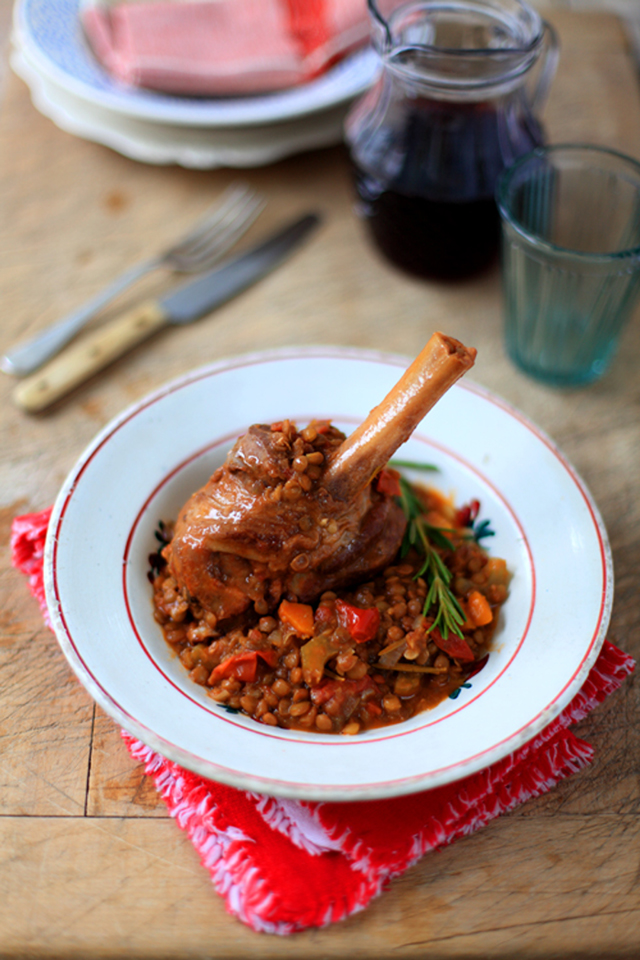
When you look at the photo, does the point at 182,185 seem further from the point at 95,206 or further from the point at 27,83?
the point at 27,83

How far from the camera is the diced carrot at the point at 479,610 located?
7.06 ft

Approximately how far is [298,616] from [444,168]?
1.77 meters

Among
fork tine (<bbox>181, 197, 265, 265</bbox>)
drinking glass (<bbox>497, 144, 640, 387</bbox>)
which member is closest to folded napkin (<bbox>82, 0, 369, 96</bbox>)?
fork tine (<bbox>181, 197, 265, 265</bbox>)

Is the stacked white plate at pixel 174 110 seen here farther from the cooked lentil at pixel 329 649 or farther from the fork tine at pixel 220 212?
the cooked lentil at pixel 329 649

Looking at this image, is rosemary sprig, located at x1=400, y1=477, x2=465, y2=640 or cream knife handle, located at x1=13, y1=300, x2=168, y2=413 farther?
cream knife handle, located at x1=13, y1=300, x2=168, y2=413

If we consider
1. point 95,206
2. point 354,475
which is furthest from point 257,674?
point 95,206

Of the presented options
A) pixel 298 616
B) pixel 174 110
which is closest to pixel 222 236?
pixel 174 110

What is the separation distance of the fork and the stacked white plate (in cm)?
18

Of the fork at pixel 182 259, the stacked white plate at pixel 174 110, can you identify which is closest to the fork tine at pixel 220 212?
the fork at pixel 182 259

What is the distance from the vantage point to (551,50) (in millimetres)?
3100

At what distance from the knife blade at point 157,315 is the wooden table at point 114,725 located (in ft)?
0.17

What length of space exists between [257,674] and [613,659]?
962 mm

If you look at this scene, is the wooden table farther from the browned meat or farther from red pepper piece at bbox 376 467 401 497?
red pepper piece at bbox 376 467 401 497

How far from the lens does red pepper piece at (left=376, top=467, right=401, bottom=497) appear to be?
221 cm
